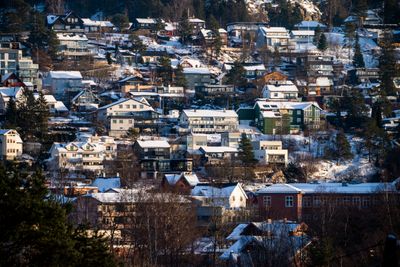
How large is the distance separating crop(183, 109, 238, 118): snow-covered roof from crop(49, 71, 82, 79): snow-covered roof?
681cm

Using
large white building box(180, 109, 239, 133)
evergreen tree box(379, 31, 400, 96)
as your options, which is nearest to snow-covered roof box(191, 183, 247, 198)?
large white building box(180, 109, 239, 133)

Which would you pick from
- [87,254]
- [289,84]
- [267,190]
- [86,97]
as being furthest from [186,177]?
[87,254]

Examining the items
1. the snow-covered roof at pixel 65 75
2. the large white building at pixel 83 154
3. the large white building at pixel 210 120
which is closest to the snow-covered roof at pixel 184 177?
the large white building at pixel 83 154

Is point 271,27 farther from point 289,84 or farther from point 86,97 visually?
point 86,97

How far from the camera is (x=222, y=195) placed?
49.6 meters

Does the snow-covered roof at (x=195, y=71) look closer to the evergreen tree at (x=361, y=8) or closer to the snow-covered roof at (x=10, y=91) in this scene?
the snow-covered roof at (x=10, y=91)

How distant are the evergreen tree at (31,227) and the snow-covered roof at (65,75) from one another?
48169mm

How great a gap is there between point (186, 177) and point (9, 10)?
2690cm

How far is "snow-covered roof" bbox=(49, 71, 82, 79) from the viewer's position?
67188 millimetres

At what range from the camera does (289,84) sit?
69.6 meters

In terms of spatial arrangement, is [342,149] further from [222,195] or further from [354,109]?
[222,195]

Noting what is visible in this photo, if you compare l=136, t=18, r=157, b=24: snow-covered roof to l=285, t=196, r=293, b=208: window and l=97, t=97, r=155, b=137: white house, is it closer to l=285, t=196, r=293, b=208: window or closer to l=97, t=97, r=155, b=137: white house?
l=97, t=97, r=155, b=137: white house

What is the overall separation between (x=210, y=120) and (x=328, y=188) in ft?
46.0

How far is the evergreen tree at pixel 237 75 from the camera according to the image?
68.8 meters
